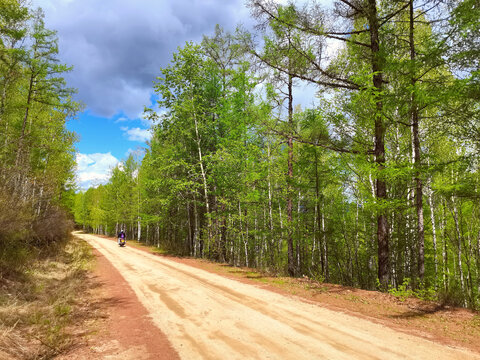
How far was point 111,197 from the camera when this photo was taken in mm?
43625

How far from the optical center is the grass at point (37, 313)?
4402 mm

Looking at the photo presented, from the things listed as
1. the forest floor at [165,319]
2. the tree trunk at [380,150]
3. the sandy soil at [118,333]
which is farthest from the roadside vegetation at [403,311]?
the sandy soil at [118,333]

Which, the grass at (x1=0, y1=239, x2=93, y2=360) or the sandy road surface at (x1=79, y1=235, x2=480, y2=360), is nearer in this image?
the sandy road surface at (x1=79, y1=235, x2=480, y2=360)

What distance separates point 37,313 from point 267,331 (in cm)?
539

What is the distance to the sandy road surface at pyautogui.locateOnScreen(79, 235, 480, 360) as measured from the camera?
427 cm

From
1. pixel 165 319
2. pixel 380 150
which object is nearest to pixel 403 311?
pixel 380 150

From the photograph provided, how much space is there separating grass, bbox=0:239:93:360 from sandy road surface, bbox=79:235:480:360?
1908mm

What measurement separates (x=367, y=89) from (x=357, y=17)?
10.3 feet

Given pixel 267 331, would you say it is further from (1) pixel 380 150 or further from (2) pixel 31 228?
(2) pixel 31 228

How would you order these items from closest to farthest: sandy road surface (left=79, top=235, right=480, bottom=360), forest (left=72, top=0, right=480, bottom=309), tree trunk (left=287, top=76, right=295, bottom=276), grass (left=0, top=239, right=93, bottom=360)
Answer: sandy road surface (left=79, top=235, right=480, bottom=360) → grass (left=0, top=239, right=93, bottom=360) → forest (left=72, top=0, right=480, bottom=309) → tree trunk (left=287, top=76, right=295, bottom=276)

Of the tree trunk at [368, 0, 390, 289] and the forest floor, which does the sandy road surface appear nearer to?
the forest floor

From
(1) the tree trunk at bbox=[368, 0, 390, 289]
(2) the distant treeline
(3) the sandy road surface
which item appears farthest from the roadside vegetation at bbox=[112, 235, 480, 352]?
(2) the distant treeline

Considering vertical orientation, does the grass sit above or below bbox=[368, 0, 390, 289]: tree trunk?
below

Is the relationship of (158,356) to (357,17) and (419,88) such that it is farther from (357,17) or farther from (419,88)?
(357,17)
